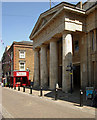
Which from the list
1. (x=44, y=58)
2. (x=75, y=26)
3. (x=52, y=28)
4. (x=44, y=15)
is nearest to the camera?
(x=75, y=26)

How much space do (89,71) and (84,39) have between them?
397cm

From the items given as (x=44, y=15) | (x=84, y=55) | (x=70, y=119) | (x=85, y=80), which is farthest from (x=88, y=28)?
(x=70, y=119)

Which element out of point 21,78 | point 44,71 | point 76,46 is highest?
point 76,46

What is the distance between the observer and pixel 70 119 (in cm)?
561

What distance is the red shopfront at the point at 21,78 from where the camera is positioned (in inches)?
1125

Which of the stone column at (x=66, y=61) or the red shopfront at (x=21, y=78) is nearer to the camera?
the stone column at (x=66, y=61)

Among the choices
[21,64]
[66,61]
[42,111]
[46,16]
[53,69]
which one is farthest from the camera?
[21,64]

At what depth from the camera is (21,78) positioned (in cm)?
2889

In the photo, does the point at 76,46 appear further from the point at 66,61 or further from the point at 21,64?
the point at 21,64

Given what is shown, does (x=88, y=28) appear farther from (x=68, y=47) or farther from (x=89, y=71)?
(x=89, y=71)

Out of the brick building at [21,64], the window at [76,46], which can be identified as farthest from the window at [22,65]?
the window at [76,46]

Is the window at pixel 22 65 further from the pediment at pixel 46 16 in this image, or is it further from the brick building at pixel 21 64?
the pediment at pixel 46 16

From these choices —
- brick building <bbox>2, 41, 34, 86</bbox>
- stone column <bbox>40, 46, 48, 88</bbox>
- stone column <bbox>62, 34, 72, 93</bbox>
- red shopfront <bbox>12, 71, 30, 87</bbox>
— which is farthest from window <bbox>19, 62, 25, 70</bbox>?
stone column <bbox>62, 34, 72, 93</bbox>

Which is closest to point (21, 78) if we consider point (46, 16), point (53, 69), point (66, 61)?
point (53, 69)
